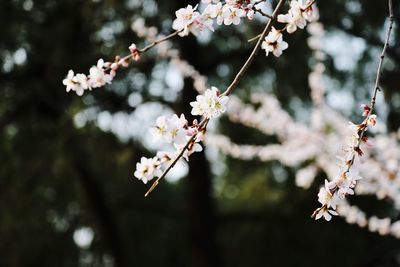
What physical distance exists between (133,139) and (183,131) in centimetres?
411

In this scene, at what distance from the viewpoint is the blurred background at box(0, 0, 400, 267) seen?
4414 millimetres

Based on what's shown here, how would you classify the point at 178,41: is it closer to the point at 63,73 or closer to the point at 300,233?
the point at 63,73

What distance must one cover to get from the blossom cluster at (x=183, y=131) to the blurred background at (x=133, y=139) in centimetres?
289

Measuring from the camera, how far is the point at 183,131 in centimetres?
115

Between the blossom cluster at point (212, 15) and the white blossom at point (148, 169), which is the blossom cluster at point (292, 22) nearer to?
the blossom cluster at point (212, 15)

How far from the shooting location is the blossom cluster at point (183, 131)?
44.1 inches

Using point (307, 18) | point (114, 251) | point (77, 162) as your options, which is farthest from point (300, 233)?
point (307, 18)

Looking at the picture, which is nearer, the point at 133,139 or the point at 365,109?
the point at 365,109

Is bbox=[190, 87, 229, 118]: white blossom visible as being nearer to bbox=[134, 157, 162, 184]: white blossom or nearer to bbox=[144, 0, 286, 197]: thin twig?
bbox=[144, 0, 286, 197]: thin twig

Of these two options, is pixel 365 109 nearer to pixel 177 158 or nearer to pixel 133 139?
pixel 177 158

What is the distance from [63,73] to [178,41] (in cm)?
120

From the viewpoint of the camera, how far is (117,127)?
514cm

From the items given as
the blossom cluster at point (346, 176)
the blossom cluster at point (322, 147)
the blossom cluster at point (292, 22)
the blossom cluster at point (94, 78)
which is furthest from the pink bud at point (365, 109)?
the blossom cluster at point (322, 147)

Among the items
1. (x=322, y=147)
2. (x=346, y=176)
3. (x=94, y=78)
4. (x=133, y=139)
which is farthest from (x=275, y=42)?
(x=133, y=139)
